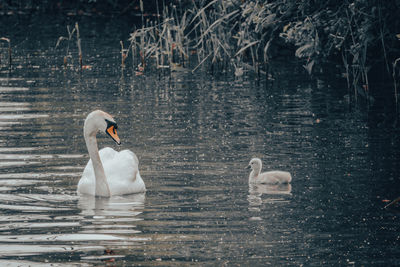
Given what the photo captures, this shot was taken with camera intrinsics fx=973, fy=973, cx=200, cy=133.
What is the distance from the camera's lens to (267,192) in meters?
11.6

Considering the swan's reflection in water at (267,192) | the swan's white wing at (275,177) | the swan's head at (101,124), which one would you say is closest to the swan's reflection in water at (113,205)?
the swan's head at (101,124)

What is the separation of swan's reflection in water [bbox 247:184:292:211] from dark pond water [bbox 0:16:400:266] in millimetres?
30

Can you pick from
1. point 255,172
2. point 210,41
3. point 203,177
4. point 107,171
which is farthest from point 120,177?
point 210,41

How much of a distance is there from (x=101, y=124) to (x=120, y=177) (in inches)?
27.5

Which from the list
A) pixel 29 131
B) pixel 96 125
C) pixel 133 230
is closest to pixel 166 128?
pixel 29 131

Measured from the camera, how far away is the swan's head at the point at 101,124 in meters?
11.8

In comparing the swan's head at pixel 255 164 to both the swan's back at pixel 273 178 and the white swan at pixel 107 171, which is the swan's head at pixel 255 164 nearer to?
the swan's back at pixel 273 178

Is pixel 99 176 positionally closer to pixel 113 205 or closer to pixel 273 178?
pixel 113 205

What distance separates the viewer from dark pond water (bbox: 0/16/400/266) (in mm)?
8984

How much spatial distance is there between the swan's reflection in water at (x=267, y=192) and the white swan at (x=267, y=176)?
0.16ft

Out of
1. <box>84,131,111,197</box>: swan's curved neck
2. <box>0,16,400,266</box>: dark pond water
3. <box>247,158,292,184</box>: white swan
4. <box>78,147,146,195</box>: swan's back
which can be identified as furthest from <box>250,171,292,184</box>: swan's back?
<box>84,131,111,197</box>: swan's curved neck

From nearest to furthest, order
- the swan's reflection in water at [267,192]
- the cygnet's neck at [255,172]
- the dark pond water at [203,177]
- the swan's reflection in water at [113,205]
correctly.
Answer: the dark pond water at [203,177]
the swan's reflection in water at [113,205]
the swan's reflection in water at [267,192]
the cygnet's neck at [255,172]

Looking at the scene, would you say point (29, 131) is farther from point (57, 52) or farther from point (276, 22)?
point (57, 52)

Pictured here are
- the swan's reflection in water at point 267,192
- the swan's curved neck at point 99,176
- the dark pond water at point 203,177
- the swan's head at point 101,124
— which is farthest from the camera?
the swan's head at point 101,124
